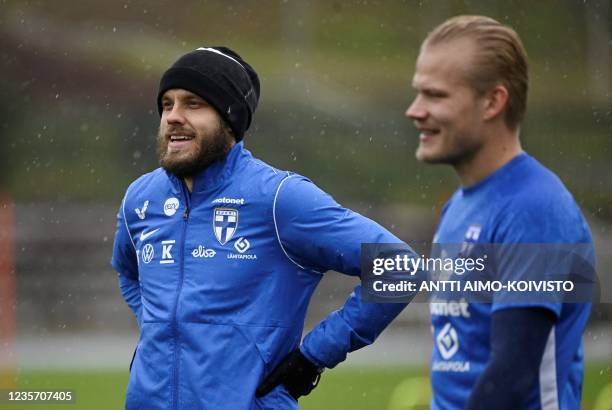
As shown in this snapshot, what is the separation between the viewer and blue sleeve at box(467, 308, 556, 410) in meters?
1.96

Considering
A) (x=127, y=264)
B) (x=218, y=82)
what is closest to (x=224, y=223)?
(x=218, y=82)

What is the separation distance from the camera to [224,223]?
10.5ft

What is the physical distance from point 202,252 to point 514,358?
4.56 feet

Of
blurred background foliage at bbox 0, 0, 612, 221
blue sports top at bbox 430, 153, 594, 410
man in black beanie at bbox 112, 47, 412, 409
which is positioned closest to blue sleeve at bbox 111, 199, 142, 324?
man in black beanie at bbox 112, 47, 412, 409

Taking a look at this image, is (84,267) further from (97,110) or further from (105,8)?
(105,8)

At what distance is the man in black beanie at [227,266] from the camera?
10.3 feet

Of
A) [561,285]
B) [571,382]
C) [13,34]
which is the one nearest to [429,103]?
[561,285]

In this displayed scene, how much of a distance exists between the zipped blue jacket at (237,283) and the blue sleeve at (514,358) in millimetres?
1234

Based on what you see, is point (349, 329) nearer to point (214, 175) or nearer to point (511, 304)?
point (214, 175)

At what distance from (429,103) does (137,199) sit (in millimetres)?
1457

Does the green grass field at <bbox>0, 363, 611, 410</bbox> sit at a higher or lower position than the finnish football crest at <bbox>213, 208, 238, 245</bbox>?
higher

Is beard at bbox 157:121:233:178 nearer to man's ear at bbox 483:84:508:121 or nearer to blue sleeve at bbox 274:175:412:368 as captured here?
blue sleeve at bbox 274:175:412:368

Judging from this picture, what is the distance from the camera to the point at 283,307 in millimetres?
3189

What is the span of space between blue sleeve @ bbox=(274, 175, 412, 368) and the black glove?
0.03 m
